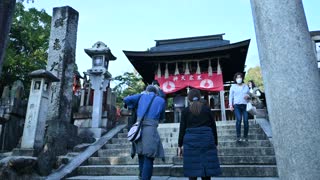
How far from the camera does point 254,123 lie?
838 centimetres

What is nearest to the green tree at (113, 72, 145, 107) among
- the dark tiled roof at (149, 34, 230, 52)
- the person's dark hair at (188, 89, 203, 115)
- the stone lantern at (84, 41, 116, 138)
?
the dark tiled roof at (149, 34, 230, 52)

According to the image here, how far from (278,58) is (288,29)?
0.79 feet

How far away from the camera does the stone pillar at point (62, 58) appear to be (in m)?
7.62

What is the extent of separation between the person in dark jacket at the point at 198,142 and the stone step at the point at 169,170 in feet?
5.88

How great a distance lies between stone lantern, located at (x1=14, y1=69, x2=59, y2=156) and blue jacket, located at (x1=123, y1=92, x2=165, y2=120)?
3.03 metres

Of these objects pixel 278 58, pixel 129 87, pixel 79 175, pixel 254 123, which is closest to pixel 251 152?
pixel 254 123

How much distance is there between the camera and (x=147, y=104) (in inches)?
163

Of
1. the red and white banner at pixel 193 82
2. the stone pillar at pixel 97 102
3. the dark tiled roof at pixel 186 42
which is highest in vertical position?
the dark tiled roof at pixel 186 42

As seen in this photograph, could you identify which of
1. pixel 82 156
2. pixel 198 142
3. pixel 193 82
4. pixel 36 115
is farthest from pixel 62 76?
pixel 193 82

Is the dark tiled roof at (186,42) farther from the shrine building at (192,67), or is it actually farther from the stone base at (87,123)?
the stone base at (87,123)

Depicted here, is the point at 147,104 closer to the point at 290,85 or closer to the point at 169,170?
the point at 169,170

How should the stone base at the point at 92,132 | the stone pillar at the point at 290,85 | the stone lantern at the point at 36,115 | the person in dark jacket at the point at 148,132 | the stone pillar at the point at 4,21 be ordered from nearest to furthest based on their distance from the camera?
1. the stone pillar at the point at 290,85
2. the stone pillar at the point at 4,21
3. the person in dark jacket at the point at 148,132
4. the stone lantern at the point at 36,115
5. the stone base at the point at 92,132

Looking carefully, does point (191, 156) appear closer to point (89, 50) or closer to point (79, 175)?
point (79, 175)

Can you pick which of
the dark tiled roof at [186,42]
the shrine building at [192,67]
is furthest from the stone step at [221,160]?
the dark tiled roof at [186,42]
